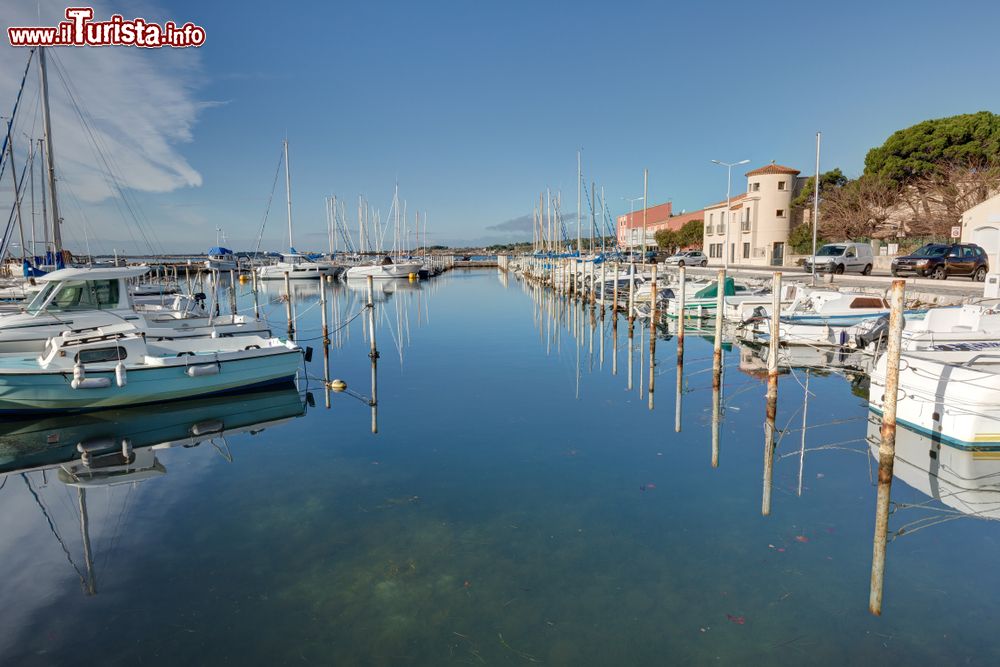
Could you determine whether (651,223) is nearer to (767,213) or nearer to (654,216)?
(654,216)

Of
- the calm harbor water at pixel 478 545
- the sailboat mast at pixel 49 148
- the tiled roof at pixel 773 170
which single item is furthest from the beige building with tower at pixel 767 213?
the sailboat mast at pixel 49 148

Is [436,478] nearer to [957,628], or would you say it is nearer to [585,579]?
[585,579]

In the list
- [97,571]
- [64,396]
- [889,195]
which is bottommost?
[97,571]

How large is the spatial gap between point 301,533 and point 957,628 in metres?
8.17

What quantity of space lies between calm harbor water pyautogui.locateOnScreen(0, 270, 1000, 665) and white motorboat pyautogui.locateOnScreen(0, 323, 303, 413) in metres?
0.61

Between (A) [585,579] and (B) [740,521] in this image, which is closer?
(A) [585,579]

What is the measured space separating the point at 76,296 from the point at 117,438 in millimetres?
6129

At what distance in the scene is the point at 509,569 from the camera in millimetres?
A: 7570

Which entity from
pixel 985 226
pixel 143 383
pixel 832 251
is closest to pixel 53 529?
pixel 143 383

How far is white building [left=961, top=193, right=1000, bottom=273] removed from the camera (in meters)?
32.6

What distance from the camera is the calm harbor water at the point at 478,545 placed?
20.4ft

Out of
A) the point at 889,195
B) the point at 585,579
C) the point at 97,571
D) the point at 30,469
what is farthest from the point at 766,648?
the point at 889,195

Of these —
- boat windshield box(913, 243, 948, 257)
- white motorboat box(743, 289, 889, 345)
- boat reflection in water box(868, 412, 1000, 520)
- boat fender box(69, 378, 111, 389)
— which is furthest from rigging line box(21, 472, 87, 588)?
boat windshield box(913, 243, 948, 257)

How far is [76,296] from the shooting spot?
17.0m
